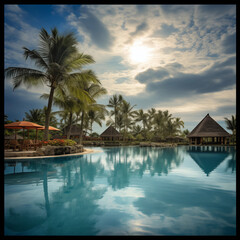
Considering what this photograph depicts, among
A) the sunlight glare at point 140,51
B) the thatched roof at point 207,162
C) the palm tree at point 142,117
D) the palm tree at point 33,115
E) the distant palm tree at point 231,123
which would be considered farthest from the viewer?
the palm tree at point 142,117

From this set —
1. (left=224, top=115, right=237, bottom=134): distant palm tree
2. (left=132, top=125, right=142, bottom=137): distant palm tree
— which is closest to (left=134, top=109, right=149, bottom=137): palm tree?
(left=132, top=125, right=142, bottom=137): distant palm tree

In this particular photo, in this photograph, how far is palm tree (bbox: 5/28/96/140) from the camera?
38.4 feet

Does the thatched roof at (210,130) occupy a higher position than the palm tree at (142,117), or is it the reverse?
the palm tree at (142,117)

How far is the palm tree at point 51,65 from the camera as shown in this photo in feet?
38.4

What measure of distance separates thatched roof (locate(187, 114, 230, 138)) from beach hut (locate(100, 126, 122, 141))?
14068mm

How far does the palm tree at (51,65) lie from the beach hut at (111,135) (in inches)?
815

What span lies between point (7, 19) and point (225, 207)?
8978mm

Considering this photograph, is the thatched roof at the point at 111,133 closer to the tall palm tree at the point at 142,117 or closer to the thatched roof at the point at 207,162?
the tall palm tree at the point at 142,117

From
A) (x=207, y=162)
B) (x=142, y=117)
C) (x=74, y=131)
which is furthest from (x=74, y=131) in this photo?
(x=207, y=162)

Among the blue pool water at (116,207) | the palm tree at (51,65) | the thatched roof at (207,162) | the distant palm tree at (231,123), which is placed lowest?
the thatched roof at (207,162)

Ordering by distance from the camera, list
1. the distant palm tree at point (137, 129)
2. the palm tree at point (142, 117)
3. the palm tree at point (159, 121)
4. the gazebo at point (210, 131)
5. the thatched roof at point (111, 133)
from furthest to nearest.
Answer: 1. the distant palm tree at point (137, 129)
2. the palm tree at point (142, 117)
3. the palm tree at point (159, 121)
4. the thatched roof at point (111, 133)
5. the gazebo at point (210, 131)

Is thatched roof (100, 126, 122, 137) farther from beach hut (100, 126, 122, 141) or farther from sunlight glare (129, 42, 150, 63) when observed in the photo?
sunlight glare (129, 42, 150, 63)

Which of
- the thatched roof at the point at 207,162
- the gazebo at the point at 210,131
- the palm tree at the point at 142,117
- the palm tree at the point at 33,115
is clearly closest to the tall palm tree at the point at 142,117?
the palm tree at the point at 142,117

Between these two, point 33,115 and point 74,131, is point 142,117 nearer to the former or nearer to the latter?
point 74,131
